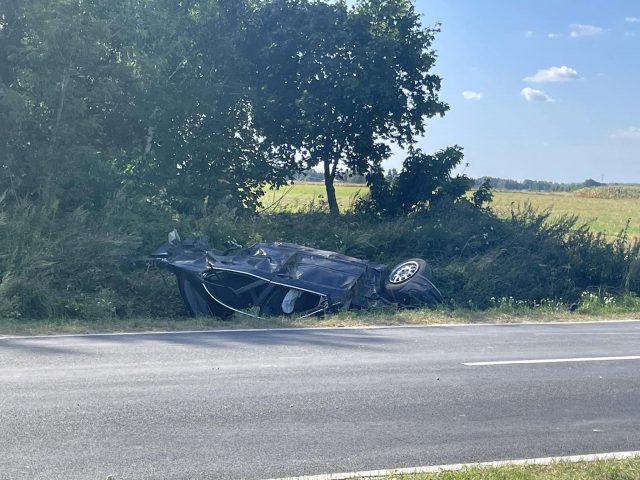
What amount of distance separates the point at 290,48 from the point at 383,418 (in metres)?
19.3

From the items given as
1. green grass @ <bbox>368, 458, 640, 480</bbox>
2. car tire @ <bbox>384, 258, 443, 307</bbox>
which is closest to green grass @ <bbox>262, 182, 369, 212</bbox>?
car tire @ <bbox>384, 258, 443, 307</bbox>

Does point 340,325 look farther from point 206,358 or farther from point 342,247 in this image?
point 342,247

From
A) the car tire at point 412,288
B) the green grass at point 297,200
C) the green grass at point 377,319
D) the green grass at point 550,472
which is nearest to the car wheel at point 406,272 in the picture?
the car tire at point 412,288

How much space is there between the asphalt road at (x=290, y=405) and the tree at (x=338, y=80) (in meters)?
14.5

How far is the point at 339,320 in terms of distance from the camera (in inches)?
504

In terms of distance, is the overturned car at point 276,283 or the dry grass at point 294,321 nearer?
the dry grass at point 294,321

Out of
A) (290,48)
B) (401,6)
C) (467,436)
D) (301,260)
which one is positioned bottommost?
(467,436)

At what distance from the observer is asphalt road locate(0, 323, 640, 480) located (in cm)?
Result: 587

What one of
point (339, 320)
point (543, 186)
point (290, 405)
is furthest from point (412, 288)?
point (543, 186)

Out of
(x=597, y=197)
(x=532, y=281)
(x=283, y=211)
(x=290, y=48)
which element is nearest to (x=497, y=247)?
(x=532, y=281)

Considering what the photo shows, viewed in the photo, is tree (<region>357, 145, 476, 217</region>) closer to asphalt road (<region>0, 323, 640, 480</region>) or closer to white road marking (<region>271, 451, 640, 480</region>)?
asphalt road (<region>0, 323, 640, 480</region>)

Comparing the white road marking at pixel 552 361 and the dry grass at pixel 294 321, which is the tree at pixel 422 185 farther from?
the white road marking at pixel 552 361

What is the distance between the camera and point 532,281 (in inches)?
687

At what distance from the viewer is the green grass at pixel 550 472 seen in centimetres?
545
